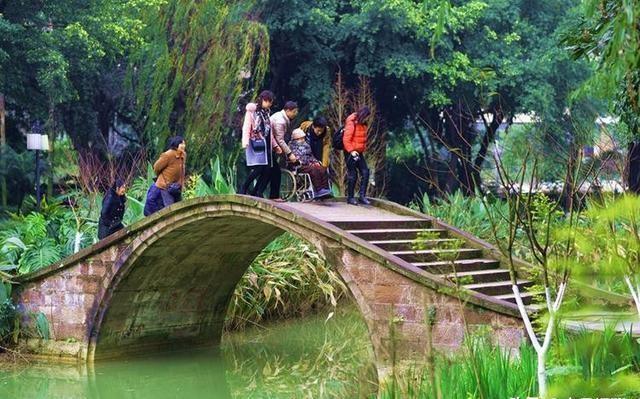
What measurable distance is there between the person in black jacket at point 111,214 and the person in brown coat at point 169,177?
411 millimetres

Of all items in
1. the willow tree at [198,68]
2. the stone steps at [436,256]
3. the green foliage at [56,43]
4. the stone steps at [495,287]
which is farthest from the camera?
the willow tree at [198,68]

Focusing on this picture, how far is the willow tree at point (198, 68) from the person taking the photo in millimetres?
23328

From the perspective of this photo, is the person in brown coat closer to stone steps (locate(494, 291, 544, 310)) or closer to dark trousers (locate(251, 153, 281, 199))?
dark trousers (locate(251, 153, 281, 199))

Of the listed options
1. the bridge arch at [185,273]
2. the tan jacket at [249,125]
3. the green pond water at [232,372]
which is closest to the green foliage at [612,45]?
the green pond water at [232,372]

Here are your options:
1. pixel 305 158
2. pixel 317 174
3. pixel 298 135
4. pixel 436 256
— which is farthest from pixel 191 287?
pixel 436 256

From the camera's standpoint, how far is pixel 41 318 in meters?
15.0

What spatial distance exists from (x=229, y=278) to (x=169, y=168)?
2.72 metres

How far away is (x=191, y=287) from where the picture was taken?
16.1 m

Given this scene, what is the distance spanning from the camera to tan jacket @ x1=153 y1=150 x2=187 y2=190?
13906mm

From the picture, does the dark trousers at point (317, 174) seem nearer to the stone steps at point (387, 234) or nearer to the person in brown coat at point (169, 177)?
the stone steps at point (387, 234)

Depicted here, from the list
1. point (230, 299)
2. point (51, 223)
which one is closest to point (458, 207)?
point (230, 299)

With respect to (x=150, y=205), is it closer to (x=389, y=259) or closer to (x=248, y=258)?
(x=248, y=258)

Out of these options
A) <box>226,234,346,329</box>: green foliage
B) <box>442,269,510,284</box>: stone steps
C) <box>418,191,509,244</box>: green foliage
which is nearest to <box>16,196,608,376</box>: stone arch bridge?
<box>442,269,510,284</box>: stone steps

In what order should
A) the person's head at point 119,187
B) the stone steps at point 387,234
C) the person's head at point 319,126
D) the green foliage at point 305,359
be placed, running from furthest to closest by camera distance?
the person's head at point 119,187 → the person's head at point 319,126 → the green foliage at point 305,359 → the stone steps at point 387,234
